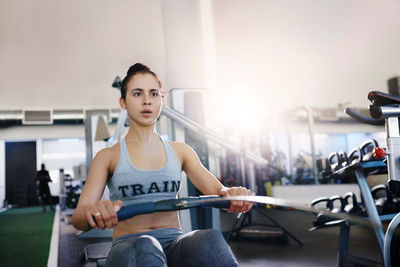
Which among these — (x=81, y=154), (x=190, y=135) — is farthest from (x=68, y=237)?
(x=81, y=154)

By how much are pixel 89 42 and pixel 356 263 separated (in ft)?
17.0

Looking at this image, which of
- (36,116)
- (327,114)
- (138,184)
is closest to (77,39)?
(36,116)

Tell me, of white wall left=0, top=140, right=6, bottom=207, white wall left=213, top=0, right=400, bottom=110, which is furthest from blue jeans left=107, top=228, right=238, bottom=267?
white wall left=0, top=140, right=6, bottom=207

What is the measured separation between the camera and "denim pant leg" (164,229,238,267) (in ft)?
3.02

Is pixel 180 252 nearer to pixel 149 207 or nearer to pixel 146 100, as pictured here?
pixel 149 207

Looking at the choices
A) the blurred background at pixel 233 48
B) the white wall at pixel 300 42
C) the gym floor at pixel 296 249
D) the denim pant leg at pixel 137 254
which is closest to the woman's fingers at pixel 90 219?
the denim pant leg at pixel 137 254

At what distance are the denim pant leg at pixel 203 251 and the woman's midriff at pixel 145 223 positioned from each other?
0.46 feet

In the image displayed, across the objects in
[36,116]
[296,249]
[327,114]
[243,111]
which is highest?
[36,116]

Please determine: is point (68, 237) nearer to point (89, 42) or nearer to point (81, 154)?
point (89, 42)

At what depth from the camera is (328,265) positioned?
8.54 feet

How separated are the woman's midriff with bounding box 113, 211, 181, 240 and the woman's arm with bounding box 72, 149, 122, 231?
0.14 meters

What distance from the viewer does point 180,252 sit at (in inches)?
39.9

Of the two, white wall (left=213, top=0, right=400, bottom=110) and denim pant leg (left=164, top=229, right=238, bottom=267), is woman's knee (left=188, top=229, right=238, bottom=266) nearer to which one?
denim pant leg (left=164, top=229, right=238, bottom=267)

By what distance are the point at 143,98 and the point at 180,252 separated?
52 centimetres
